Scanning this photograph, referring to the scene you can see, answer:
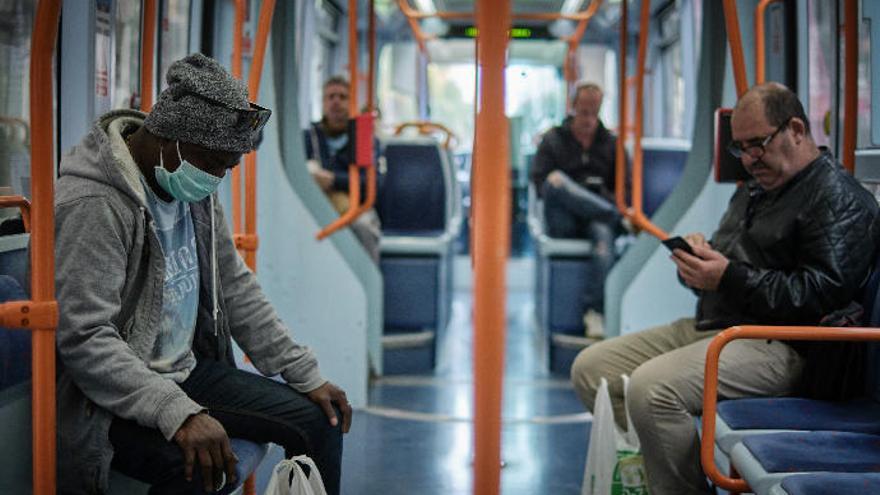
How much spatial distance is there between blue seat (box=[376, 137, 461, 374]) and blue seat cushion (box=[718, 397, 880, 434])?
2.73m

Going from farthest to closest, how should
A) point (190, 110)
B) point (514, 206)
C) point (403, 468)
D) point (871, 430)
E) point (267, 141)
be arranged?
point (514, 206)
point (267, 141)
point (403, 468)
point (871, 430)
point (190, 110)

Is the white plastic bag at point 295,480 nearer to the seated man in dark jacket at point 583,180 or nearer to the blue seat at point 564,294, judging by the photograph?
the blue seat at point 564,294

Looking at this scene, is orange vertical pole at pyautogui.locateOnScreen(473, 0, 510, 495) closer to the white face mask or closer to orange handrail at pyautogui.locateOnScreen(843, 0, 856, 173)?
the white face mask

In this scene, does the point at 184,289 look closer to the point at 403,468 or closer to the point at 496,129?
the point at 496,129

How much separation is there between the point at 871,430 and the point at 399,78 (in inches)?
288

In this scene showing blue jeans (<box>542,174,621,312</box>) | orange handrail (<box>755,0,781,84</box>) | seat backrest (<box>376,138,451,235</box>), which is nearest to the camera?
orange handrail (<box>755,0,781,84</box>)

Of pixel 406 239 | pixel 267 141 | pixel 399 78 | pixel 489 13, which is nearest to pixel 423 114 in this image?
pixel 399 78

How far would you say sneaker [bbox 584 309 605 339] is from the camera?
5441 mm

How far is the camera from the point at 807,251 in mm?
2713

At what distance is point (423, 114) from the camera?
8562mm

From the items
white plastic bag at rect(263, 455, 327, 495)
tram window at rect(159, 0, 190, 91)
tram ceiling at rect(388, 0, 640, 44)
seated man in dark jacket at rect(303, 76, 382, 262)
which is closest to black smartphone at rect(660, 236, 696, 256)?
white plastic bag at rect(263, 455, 327, 495)

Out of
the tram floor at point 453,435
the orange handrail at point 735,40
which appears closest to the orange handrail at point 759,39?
the orange handrail at point 735,40

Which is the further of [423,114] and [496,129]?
[423,114]

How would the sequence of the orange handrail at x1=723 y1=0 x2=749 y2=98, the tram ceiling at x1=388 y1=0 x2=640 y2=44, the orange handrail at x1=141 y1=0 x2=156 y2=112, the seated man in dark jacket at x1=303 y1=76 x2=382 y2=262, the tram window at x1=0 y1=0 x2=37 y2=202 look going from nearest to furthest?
the tram window at x1=0 y1=0 x2=37 y2=202, the orange handrail at x1=141 y1=0 x2=156 y2=112, the orange handrail at x1=723 y1=0 x2=749 y2=98, the seated man in dark jacket at x1=303 y1=76 x2=382 y2=262, the tram ceiling at x1=388 y1=0 x2=640 y2=44
